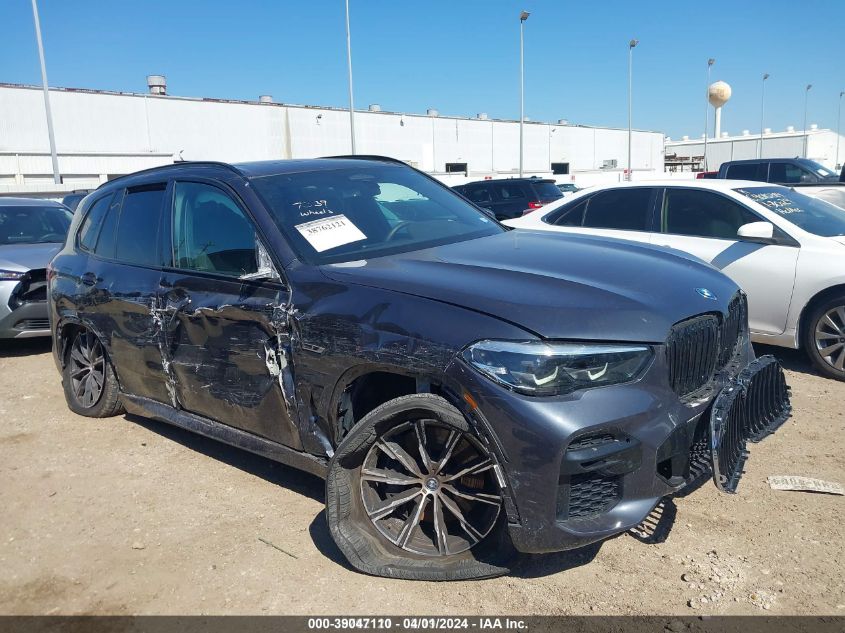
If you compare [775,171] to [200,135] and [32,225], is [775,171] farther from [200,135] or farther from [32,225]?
[200,135]

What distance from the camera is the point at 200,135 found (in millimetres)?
37625

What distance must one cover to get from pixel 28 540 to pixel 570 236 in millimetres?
3322

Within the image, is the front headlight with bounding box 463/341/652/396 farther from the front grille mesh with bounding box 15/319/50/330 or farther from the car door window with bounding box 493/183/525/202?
the car door window with bounding box 493/183/525/202

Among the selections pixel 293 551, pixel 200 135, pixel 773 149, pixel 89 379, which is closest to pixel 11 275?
pixel 89 379

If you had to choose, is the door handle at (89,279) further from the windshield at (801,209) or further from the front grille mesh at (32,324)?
the windshield at (801,209)

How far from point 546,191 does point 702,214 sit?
412 inches

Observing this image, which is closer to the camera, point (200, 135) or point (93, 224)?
point (93, 224)

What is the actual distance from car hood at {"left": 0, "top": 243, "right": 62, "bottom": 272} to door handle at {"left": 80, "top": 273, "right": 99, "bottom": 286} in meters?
3.04

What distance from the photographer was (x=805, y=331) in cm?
556

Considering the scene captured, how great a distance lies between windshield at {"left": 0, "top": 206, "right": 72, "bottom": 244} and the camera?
816 cm

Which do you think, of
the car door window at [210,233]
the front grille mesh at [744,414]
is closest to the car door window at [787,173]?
the front grille mesh at [744,414]

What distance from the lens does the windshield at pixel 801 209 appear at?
232 inches

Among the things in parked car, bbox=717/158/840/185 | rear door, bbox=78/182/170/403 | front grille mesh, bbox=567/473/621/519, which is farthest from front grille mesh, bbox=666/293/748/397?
parked car, bbox=717/158/840/185

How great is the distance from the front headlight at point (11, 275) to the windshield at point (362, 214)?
480 centimetres
